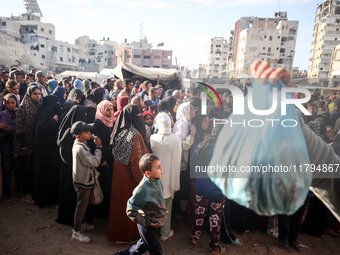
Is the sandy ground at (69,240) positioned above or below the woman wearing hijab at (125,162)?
below

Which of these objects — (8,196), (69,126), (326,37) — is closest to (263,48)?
(69,126)

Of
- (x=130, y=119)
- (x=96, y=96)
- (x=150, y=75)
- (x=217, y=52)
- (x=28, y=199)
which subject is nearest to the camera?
(x=130, y=119)

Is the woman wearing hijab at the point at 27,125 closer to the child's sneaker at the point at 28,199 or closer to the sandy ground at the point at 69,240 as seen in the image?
the child's sneaker at the point at 28,199

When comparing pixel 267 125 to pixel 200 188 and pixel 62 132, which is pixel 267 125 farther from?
pixel 62 132

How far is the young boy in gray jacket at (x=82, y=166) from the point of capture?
3.07m

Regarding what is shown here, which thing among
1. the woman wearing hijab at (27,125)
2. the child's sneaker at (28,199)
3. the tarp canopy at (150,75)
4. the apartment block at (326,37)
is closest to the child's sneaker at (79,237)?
the child's sneaker at (28,199)

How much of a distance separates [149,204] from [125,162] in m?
0.80

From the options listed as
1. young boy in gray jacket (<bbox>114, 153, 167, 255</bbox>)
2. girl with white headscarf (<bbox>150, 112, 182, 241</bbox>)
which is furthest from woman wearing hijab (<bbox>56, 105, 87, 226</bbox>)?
young boy in gray jacket (<bbox>114, 153, 167, 255</bbox>)

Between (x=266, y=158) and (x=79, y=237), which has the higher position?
(x=266, y=158)

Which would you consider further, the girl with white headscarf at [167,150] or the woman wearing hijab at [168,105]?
the woman wearing hijab at [168,105]

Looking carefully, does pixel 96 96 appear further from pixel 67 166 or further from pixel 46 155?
pixel 67 166

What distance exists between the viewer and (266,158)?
0.77 meters

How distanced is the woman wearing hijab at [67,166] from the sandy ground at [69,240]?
229 mm

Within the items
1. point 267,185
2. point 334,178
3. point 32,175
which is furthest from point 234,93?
point 32,175
